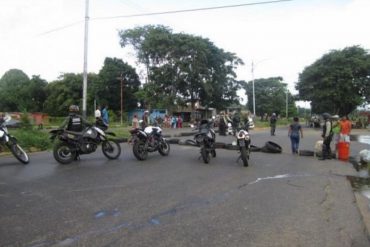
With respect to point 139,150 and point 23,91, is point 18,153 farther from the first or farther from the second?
point 23,91

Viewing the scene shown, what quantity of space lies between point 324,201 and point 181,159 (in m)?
5.93

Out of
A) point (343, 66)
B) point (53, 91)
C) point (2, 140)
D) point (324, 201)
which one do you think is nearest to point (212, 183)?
point (324, 201)

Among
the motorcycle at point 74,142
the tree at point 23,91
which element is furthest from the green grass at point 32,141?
the tree at point 23,91

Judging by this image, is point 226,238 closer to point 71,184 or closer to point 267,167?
point 71,184

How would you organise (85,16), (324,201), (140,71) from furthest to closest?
(140,71)
(85,16)
(324,201)

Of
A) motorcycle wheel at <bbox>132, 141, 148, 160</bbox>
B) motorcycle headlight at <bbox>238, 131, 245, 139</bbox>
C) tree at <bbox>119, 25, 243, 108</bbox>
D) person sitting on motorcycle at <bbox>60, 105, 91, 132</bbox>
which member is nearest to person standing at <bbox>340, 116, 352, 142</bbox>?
motorcycle headlight at <bbox>238, 131, 245, 139</bbox>

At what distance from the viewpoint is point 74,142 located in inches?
415

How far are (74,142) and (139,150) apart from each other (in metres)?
2.01

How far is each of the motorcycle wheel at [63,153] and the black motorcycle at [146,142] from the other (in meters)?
1.93

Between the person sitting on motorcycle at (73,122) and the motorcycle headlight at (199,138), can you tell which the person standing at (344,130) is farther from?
the person sitting on motorcycle at (73,122)

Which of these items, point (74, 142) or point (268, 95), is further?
point (268, 95)

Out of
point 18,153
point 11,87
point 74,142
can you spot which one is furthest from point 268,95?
point 18,153

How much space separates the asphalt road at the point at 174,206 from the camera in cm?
457

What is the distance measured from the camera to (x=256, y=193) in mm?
7172
